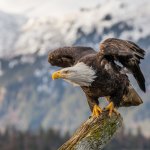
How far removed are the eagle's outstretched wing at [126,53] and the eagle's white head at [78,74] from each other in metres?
0.68

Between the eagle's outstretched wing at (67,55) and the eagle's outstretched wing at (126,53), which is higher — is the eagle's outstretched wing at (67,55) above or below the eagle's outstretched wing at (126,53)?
above

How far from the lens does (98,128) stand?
1070cm

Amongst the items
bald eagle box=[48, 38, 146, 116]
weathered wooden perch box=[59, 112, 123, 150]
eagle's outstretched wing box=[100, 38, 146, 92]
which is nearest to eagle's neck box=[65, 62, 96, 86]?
bald eagle box=[48, 38, 146, 116]

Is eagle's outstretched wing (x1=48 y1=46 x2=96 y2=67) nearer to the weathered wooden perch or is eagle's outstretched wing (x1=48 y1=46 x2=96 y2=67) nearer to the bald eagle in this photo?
the bald eagle

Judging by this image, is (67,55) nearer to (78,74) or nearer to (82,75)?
(82,75)

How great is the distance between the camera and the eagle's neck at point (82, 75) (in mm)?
12422

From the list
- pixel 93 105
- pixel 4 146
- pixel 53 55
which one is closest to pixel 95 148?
pixel 93 105

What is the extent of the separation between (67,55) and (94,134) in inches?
209

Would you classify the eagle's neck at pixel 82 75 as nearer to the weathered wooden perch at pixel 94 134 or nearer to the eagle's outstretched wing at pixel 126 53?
the eagle's outstretched wing at pixel 126 53

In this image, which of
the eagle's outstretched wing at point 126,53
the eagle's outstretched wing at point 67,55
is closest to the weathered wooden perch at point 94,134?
the eagle's outstretched wing at point 126,53

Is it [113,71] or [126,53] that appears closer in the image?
[126,53]

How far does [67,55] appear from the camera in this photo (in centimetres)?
1548

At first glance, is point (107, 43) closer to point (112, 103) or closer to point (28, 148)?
point (112, 103)

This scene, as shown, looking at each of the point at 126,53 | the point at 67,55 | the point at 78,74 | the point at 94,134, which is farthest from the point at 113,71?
the point at 94,134
